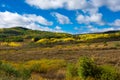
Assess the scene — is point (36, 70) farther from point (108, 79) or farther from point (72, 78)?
point (108, 79)

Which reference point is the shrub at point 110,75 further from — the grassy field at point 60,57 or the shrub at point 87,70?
the grassy field at point 60,57

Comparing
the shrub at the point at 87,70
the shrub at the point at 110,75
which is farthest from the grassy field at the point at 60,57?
the shrub at the point at 110,75

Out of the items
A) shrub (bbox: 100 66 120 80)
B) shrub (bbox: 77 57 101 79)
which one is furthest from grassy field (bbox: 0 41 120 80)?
shrub (bbox: 100 66 120 80)

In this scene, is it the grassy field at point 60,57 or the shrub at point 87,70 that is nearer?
the shrub at point 87,70

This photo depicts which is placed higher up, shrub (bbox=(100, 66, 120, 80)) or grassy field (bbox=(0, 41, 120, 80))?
shrub (bbox=(100, 66, 120, 80))

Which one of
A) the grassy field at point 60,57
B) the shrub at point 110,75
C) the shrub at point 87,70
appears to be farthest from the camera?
the grassy field at point 60,57

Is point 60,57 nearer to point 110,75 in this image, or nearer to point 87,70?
point 87,70

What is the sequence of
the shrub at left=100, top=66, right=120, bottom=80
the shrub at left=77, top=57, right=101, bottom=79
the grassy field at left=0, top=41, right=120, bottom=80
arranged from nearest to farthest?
the shrub at left=100, top=66, right=120, bottom=80
the shrub at left=77, top=57, right=101, bottom=79
the grassy field at left=0, top=41, right=120, bottom=80

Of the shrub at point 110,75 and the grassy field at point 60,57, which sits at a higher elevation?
the shrub at point 110,75

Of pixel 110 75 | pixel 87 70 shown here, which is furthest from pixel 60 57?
pixel 110 75

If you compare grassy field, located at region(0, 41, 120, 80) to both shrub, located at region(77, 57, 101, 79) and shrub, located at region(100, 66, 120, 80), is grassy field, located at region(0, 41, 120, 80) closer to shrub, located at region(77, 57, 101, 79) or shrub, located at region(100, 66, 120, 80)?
shrub, located at region(77, 57, 101, 79)

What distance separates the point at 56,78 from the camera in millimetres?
30062

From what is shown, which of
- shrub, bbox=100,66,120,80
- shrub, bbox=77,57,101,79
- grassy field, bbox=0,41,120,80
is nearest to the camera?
shrub, bbox=100,66,120,80

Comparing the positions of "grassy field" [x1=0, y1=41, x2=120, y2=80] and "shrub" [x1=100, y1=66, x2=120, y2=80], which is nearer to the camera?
"shrub" [x1=100, y1=66, x2=120, y2=80]
